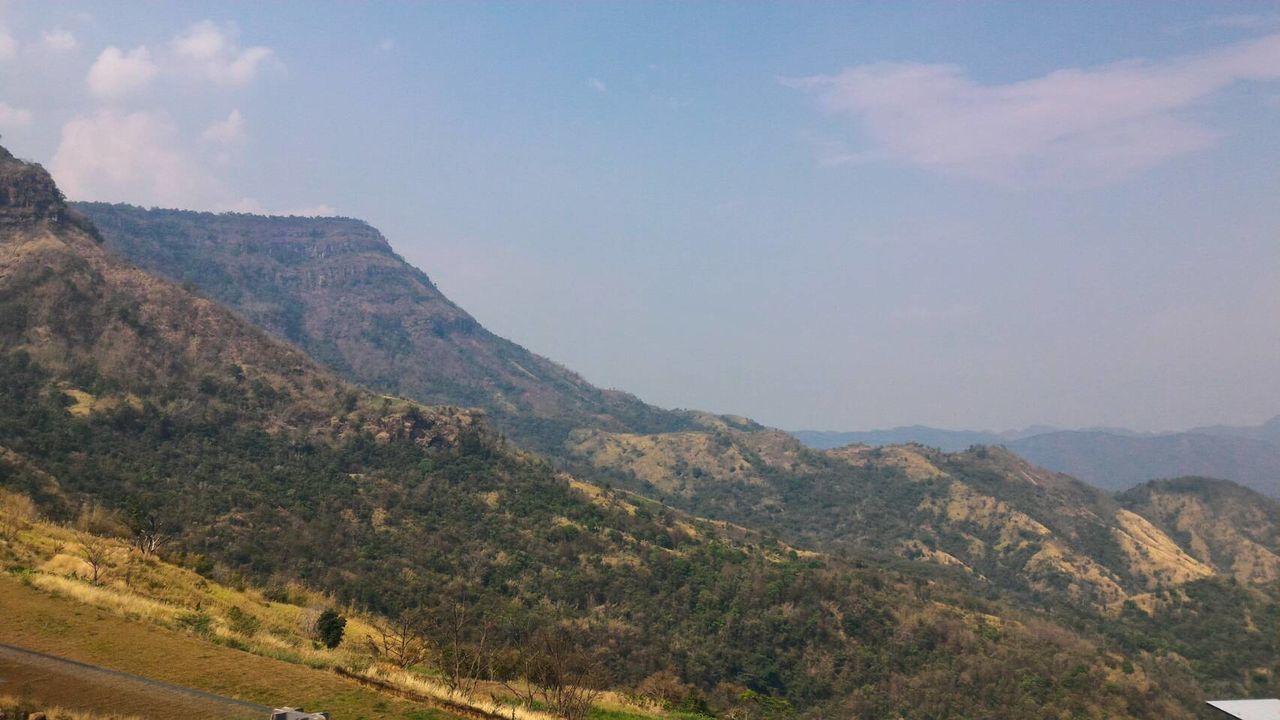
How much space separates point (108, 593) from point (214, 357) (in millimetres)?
84622

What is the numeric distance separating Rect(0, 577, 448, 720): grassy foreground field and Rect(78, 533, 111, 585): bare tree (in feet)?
18.9

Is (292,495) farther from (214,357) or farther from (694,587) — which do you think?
(694,587)

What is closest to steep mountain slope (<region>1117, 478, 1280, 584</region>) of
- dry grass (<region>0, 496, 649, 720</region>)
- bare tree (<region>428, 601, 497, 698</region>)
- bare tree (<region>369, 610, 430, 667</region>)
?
bare tree (<region>428, 601, 497, 698</region>)

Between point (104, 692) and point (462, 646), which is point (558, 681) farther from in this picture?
point (462, 646)

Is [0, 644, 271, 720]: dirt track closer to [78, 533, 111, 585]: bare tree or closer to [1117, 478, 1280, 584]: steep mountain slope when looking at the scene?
[78, 533, 111, 585]: bare tree

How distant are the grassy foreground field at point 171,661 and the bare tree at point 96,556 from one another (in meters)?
5.76

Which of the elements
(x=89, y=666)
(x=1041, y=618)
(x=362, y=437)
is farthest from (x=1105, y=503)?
(x=89, y=666)

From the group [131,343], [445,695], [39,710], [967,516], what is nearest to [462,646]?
[445,695]

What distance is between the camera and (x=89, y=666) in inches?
649

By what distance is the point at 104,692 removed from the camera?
1516 cm

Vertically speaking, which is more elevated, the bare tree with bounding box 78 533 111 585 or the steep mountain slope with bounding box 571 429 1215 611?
the bare tree with bounding box 78 533 111 585

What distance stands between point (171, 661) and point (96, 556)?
1334 cm

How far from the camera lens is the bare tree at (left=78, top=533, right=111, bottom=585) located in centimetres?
2545

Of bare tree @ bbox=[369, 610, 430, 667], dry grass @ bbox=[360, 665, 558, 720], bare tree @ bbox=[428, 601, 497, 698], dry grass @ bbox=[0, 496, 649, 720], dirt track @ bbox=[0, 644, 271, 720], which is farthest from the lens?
bare tree @ bbox=[369, 610, 430, 667]
